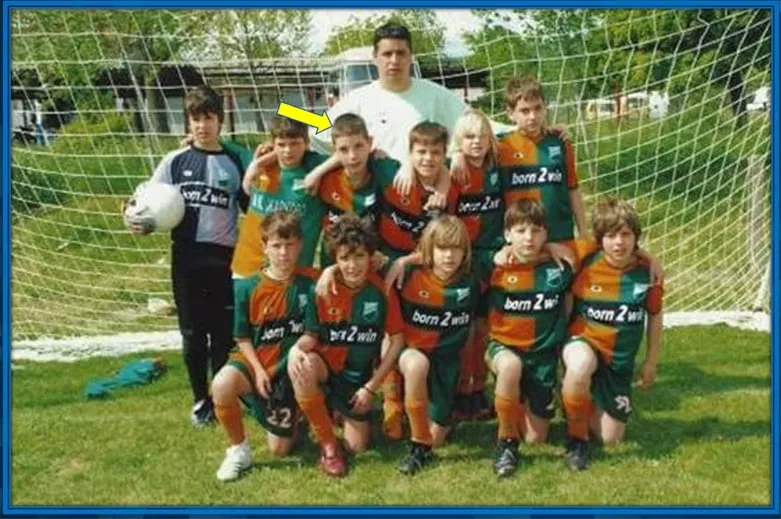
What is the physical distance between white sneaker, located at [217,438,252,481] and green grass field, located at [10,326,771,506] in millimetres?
26

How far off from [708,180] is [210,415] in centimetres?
234

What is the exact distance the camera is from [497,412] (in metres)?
2.96

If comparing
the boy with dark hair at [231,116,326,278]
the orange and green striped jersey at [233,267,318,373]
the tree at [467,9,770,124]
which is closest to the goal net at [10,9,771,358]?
the tree at [467,9,770,124]

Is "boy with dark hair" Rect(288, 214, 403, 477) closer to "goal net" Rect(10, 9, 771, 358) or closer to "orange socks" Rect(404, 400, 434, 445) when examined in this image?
"orange socks" Rect(404, 400, 434, 445)

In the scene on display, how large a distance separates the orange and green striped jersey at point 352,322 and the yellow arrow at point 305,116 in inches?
20.4

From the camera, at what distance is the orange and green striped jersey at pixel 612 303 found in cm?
289

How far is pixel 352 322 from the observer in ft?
9.38

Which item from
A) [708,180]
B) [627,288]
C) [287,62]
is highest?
[287,62]

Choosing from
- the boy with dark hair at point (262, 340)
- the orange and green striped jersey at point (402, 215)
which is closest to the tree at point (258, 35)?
the orange and green striped jersey at point (402, 215)

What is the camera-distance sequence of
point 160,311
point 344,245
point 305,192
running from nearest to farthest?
point 344,245, point 305,192, point 160,311

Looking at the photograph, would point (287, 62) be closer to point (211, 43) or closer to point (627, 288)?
point (211, 43)

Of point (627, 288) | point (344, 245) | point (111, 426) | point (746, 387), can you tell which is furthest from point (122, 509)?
point (746, 387)

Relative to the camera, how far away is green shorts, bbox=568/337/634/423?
2951 millimetres

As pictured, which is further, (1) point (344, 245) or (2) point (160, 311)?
(2) point (160, 311)
